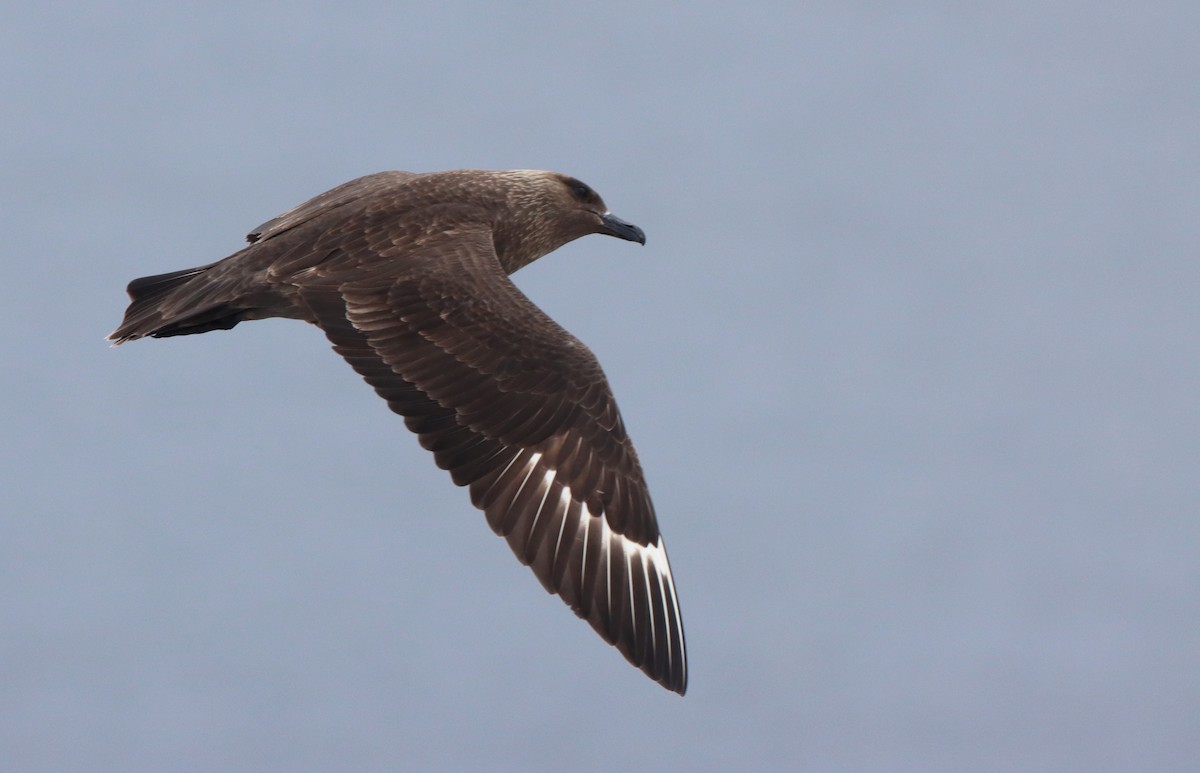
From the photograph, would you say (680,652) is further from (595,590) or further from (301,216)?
(301,216)

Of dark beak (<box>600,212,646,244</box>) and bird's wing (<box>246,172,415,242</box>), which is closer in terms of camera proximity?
bird's wing (<box>246,172,415,242</box>)

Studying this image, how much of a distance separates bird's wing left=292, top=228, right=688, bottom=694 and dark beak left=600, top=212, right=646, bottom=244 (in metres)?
1.77

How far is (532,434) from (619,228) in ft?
7.52

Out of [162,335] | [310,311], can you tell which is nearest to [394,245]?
[310,311]

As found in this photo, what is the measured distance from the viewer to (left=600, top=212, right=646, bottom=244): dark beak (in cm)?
960

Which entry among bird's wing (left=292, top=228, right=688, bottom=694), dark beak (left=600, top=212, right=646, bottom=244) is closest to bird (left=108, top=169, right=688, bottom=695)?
bird's wing (left=292, top=228, right=688, bottom=694)

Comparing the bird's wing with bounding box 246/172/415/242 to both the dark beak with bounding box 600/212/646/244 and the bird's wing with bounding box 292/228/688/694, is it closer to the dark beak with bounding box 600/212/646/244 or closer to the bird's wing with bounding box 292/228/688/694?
the bird's wing with bounding box 292/228/688/694

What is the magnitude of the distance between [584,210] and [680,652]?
2.71m

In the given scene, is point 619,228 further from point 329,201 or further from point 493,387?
point 493,387

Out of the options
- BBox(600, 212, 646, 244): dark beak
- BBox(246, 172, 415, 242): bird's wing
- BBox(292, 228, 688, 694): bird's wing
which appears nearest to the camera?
BBox(292, 228, 688, 694): bird's wing

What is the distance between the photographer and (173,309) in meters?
8.45

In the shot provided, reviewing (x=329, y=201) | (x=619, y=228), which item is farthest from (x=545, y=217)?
(x=329, y=201)

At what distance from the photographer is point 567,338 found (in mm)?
7762

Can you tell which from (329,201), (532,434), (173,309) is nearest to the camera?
(532,434)
